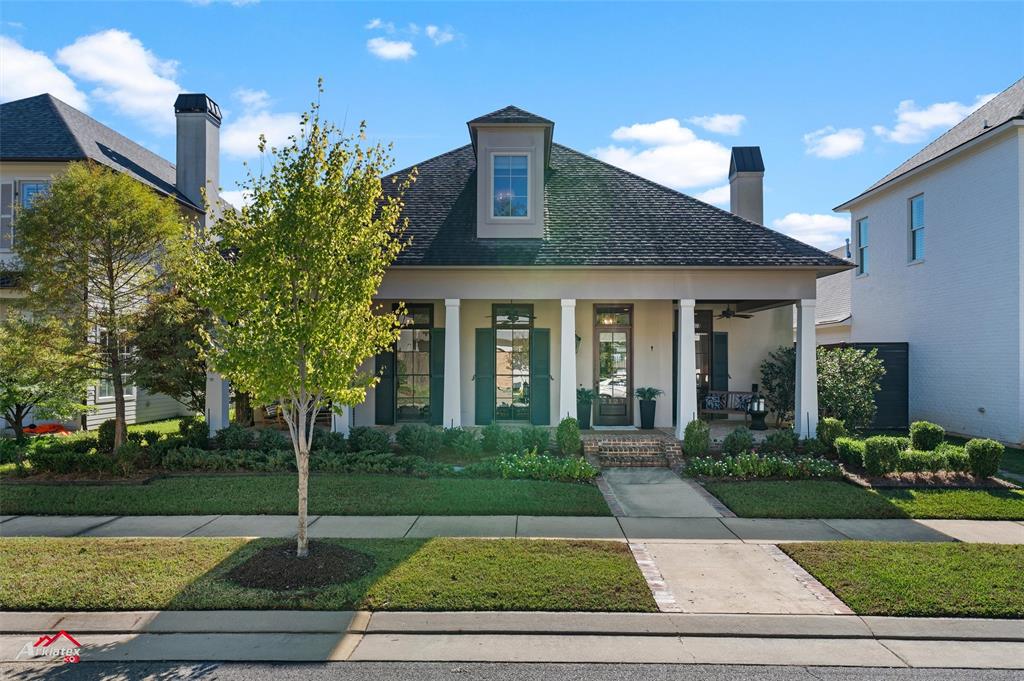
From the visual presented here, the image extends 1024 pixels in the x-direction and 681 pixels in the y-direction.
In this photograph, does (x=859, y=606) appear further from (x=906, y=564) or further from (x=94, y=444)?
(x=94, y=444)

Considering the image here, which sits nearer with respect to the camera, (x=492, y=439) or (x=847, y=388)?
(x=492, y=439)

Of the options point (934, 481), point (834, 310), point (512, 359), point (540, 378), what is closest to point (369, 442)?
point (512, 359)

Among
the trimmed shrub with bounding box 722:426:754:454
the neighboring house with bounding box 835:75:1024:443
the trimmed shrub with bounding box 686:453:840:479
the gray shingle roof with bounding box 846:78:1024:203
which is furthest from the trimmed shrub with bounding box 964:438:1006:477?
the gray shingle roof with bounding box 846:78:1024:203

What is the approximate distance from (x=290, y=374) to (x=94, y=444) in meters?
8.35

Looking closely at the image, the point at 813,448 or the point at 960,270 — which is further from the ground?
the point at 960,270

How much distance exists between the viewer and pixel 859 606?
5.33 m

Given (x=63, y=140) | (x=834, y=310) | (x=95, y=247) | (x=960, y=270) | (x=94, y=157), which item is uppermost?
(x=63, y=140)

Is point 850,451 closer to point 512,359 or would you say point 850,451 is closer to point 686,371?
point 686,371

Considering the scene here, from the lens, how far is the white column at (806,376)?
12.6 meters

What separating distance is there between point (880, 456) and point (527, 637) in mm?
7898

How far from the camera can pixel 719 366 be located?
1593cm

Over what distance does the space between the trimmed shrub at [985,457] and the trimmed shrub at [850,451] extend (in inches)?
61.9

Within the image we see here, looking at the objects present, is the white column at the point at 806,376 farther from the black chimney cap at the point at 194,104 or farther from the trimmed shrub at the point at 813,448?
the black chimney cap at the point at 194,104

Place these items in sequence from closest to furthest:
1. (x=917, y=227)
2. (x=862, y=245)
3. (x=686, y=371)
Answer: (x=686, y=371) → (x=917, y=227) → (x=862, y=245)
